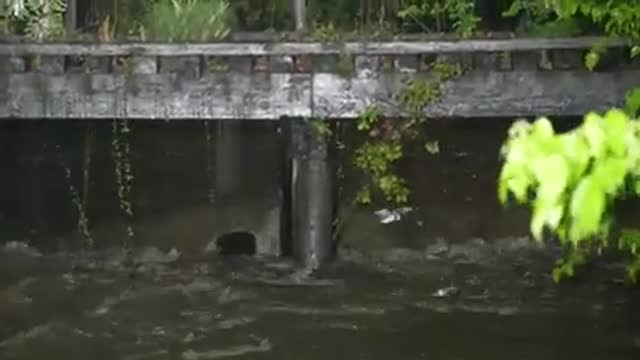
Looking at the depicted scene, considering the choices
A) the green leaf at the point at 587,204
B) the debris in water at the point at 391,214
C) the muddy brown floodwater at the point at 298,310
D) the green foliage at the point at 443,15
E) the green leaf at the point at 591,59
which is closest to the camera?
the green leaf at the point at 587,204

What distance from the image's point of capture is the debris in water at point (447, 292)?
7879 mm

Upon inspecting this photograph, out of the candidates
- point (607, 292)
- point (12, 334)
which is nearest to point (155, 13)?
point (12, 334)

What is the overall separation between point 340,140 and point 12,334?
9.97ft

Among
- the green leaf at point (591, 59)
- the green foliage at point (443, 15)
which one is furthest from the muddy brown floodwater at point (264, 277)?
the green leaf at point (591, 59)

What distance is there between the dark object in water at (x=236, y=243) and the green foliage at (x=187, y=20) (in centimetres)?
181

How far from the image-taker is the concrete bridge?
24.6ft

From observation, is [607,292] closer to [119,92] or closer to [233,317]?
[233,317]

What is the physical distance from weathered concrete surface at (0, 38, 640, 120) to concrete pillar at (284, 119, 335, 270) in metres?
0.31

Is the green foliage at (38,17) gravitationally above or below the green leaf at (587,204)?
above

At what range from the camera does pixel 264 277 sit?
8.23 meters

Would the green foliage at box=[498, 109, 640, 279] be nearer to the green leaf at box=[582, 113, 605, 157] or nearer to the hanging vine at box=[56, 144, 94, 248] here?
the green leaf at box=[582, 113, 605, 157]

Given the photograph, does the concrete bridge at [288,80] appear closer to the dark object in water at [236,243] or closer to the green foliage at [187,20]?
the green foliage at [187,20]

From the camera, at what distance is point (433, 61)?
7574 mm

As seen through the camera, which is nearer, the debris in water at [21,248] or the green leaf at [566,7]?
the green leaf at [566,7]
